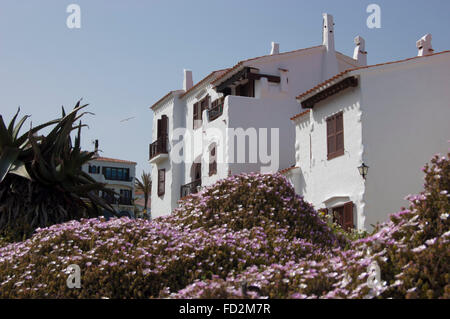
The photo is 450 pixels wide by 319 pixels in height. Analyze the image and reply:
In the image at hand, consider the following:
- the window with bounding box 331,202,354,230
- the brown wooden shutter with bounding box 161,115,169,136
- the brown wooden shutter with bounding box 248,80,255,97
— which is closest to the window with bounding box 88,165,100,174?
the brown wooden shutter with bounding box 161,115,169,136

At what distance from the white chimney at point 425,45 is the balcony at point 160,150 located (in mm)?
17124

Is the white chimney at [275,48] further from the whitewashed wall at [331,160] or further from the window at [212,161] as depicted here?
the whitewashed wall at [331,160]

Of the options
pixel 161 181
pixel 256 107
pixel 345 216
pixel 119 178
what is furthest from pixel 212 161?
pixel 119 178

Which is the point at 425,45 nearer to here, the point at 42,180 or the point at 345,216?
the point at 345,216

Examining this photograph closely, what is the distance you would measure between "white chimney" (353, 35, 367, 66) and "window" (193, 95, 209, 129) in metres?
7.99

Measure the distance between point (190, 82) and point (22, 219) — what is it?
26704mm

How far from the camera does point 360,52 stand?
3078 cm

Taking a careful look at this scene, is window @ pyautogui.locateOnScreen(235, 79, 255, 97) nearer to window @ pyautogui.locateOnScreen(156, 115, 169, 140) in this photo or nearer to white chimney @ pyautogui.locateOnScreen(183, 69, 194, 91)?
white chimney @ pyautogui.locateOnScreen(183, 69, 194, 91)


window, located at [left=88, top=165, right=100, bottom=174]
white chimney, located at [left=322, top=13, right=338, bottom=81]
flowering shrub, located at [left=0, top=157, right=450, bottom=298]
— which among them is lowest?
flowering shrub, located at [left=0, top=157, right=450, bottom=298]

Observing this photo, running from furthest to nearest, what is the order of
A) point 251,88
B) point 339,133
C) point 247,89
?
1. point 247,89
2. point 251,88
3. point 339,133

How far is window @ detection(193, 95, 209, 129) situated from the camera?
33.4m

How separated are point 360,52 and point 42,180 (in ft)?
70.5

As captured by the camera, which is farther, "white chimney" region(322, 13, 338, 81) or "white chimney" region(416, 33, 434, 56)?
"white chimney" region(322, 13, 338, 81)
